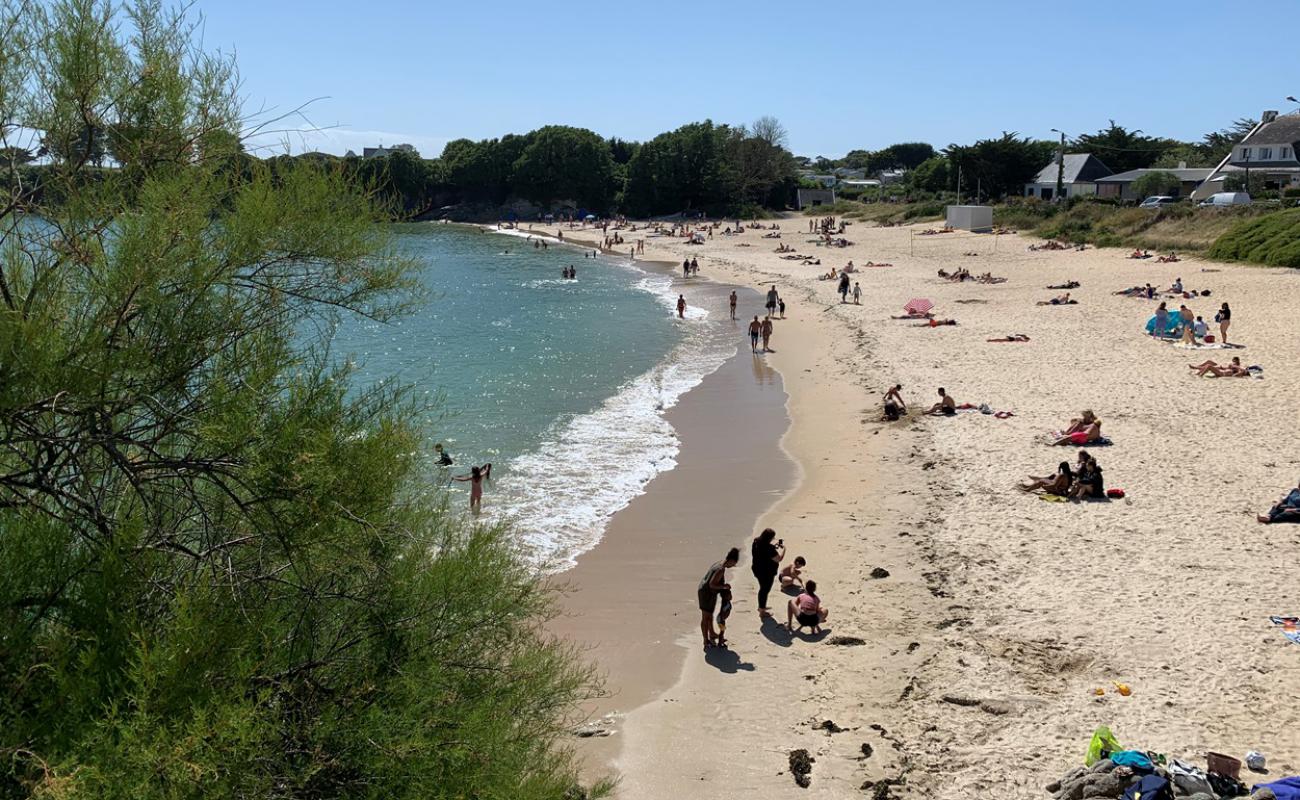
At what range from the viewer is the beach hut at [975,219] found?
59344 millimetres

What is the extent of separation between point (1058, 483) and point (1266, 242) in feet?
96.0

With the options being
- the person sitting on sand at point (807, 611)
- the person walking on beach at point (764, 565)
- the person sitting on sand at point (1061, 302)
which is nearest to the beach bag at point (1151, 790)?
the person sitting on sand at point (807, 611)

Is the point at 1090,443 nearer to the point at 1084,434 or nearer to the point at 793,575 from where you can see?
the point at 1084,434

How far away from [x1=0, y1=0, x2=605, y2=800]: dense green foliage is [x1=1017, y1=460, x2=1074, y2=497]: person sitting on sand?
999cm

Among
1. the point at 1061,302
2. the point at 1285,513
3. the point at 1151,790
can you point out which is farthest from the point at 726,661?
the point at 1061,302

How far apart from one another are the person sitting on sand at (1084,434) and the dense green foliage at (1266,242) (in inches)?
925

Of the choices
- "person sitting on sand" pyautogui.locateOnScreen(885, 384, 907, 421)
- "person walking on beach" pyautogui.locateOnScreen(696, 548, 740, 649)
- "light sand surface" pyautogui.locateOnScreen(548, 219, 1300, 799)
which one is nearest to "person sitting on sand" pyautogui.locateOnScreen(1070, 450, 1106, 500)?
"light sand surface" pyautogui.locateOnScreen(548, 219, 1300, 799)

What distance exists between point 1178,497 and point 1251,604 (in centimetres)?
367

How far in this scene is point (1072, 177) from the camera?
247ft

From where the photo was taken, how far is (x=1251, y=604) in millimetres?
9711

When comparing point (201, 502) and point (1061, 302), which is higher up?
point (201, 502)

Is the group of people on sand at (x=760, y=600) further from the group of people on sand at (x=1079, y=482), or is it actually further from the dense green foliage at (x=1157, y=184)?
the dense green foliage at (x=1157, y=184)

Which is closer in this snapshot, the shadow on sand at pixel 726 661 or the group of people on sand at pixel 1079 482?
the shadow on sand at pixel 726 661

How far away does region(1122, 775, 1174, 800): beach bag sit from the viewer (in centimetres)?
644
